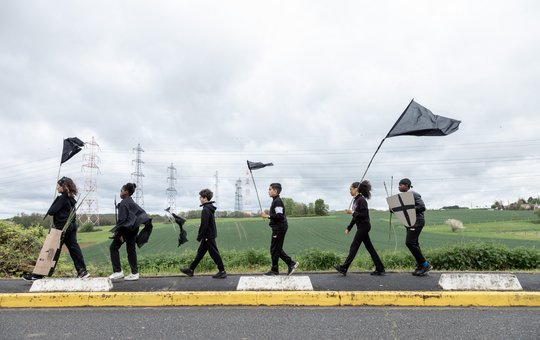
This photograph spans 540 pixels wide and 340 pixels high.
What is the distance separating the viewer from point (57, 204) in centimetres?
A: 675

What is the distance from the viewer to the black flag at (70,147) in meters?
7.97

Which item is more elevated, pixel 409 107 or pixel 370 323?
pixel 409 107

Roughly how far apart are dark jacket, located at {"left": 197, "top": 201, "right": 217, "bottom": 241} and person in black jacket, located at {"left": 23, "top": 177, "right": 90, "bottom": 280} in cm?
217

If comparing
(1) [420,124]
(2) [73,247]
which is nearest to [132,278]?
(2) [73,247]

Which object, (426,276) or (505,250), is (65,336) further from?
(505,250)

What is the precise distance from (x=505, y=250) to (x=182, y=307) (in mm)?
8226

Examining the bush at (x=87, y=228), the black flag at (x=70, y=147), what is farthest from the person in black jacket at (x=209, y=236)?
the bush at (x=87, y=228)

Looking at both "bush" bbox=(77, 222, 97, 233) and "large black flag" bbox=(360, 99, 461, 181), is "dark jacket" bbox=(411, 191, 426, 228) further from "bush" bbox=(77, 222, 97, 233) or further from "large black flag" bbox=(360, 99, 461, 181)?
"bush" bbox=(77, 222, 97, 233)

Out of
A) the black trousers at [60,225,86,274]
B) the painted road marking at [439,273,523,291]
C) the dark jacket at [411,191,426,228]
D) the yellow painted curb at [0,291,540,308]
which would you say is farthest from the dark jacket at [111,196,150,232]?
the painted road marking at [439,273,523,291]

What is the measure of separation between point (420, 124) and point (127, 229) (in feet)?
18.7

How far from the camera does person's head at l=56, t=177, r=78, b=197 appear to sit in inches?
268

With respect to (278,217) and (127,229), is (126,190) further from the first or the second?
(278,217)

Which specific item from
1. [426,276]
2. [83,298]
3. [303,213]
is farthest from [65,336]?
[303,213]

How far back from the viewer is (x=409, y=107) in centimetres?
722
